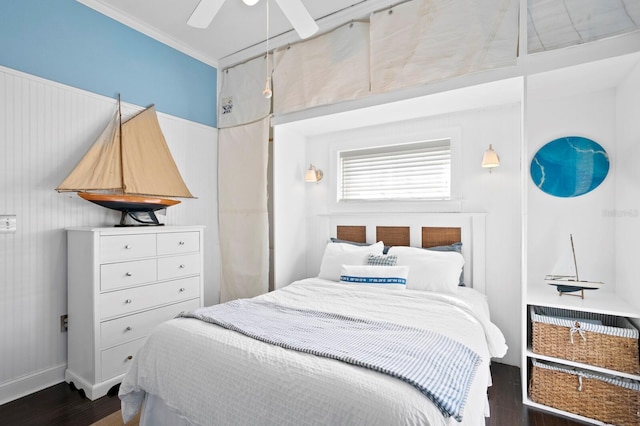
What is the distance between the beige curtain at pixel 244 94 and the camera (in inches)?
135

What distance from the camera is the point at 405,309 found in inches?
78.0

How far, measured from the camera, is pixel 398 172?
10.6 ft

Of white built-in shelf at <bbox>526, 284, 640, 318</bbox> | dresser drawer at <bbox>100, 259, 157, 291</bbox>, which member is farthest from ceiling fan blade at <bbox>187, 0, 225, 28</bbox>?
white built-in shelf at <bbox>526, 284, 640, 318</bbox>

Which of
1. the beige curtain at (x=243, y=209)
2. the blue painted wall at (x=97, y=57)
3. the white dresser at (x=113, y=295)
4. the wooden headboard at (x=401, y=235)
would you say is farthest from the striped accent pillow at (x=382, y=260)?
the blue painted wall at (x=97, y=57)

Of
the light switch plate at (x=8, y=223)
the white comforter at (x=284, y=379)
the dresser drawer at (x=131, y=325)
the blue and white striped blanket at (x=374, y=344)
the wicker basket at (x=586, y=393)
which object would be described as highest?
the light switch plate at (x=8, y=223)

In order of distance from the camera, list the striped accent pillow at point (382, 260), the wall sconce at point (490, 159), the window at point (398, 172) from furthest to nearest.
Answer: the window at point (398, 172) < the striped accent pillow at point (382, 260) < the wall sconce at point (490, 159)

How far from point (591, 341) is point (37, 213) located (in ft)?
12.3

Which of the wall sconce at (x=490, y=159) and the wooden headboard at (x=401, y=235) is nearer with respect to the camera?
the wall sconce at (x=490, y=159)

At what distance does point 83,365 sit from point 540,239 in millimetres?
3489

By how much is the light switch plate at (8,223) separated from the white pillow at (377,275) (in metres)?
2.35

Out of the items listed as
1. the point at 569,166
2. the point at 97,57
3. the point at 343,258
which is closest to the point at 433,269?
the point at 343,258

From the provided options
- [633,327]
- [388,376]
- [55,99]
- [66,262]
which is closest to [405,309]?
[388,376]

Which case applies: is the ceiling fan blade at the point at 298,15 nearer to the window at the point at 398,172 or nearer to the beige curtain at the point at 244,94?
the beige curtain at the point at 244,94

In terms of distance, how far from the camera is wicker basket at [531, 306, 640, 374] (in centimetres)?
182
